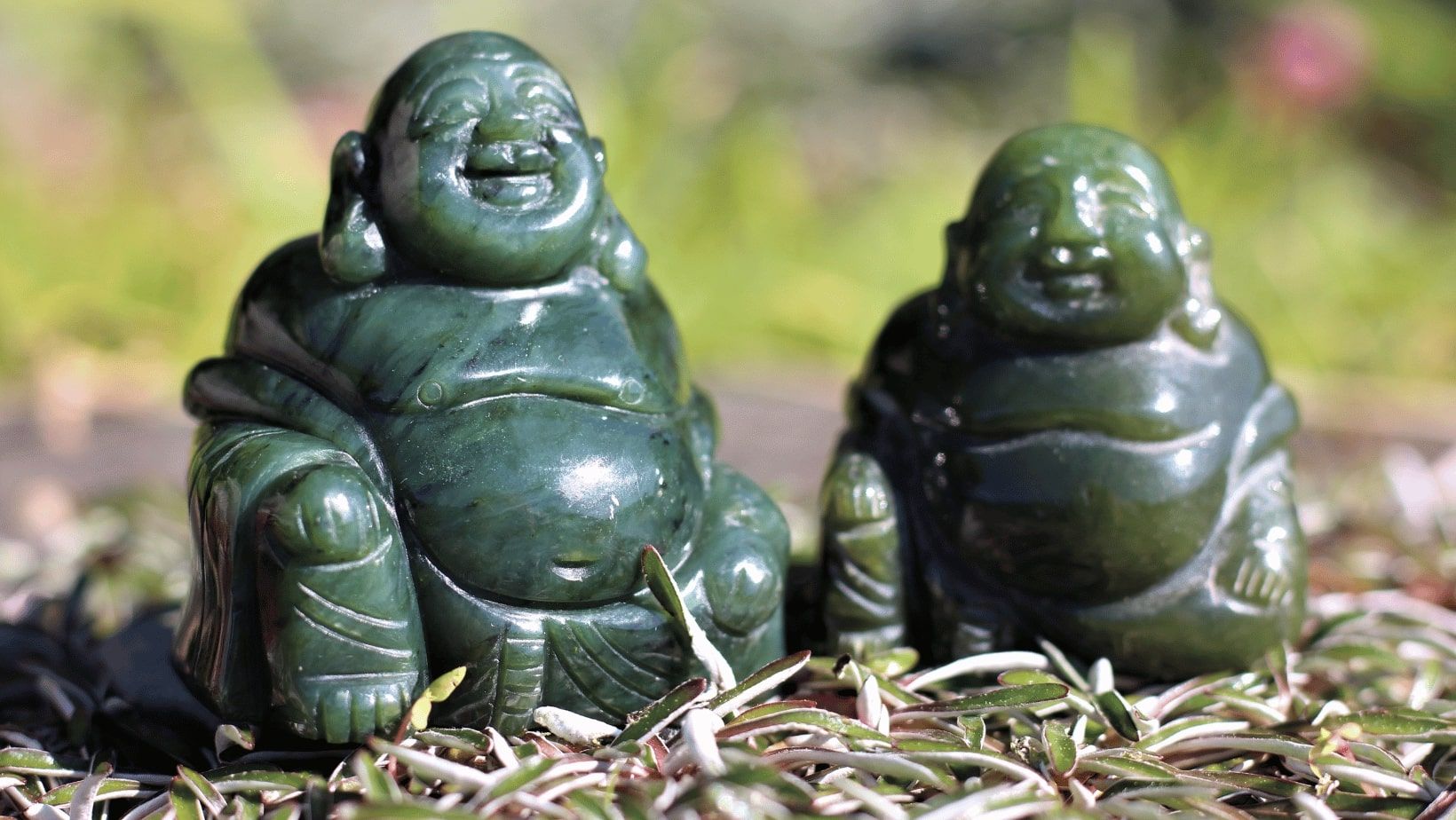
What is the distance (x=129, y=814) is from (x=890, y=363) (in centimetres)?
99

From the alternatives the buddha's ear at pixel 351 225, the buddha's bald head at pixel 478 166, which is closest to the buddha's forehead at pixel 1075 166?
the buddha's bald head at pixel 478 166

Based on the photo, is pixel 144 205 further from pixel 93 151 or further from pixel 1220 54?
pixel 1220 54

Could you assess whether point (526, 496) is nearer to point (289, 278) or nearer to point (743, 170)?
point (289, 278)

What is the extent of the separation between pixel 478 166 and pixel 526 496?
0.34 metres

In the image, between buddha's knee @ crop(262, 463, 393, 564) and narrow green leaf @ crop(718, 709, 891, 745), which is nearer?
buddha's knee @ crop(262, 463, 393, 564)

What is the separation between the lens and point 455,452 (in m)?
1.44

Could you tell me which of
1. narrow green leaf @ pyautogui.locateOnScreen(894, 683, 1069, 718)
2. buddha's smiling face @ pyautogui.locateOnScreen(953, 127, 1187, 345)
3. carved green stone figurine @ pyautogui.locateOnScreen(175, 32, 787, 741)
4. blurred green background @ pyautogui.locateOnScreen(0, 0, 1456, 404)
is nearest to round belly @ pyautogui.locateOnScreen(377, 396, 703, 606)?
carved green stone figurine @ pyautogui.locateOnScreen(175, 32, 787, 741)

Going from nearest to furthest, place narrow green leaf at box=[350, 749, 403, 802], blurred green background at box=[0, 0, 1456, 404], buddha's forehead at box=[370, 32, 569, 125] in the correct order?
narrow green leaf at box=[350, 749, 403, 802], buddha's forehead at box=[370, 32, 569, 125], blurred green background at box=[0, 0, 1456, 404]

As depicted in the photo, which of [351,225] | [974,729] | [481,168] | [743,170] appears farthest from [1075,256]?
[743,170]

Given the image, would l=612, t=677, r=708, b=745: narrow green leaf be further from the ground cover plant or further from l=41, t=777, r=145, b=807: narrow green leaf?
l=41, t=777, r=145, b=807: narrow green leaf

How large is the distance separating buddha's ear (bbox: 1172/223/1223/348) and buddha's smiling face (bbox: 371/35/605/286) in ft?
2.25

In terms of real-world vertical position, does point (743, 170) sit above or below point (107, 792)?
above

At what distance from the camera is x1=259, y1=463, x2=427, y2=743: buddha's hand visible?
4.46ft

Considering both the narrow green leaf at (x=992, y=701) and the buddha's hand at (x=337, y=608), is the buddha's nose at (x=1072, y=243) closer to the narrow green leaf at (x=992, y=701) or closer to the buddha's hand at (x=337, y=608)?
the narrow green leaf at (x=992, y=701)
